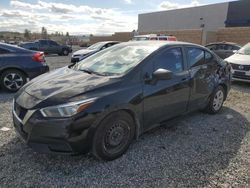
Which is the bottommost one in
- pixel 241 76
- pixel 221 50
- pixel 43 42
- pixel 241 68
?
pixel 241 76

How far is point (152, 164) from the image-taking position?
3115 millimetres

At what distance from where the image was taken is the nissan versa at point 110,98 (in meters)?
2.75

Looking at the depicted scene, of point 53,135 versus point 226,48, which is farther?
point 226,48

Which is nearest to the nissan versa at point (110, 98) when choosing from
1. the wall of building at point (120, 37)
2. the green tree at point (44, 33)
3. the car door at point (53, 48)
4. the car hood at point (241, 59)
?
the car hood at point (241, 59)


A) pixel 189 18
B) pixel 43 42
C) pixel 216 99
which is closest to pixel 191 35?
pixel 43 42

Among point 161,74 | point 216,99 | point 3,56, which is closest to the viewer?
point 161,74

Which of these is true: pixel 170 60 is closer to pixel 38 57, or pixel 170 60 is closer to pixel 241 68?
pixel 38 57

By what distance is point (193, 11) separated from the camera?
3841 cm

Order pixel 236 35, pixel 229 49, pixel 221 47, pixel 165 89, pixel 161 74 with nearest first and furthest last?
pixel 161 74 < pixel 165 89 < pixel 229 49 < pixel 221 47 < pixel 236 35

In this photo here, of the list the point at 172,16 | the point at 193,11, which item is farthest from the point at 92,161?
the point at 172,16

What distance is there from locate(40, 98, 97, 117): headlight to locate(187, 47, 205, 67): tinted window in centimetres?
233

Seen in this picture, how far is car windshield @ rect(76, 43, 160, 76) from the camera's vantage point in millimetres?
3462

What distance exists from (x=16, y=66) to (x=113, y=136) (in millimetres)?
4633

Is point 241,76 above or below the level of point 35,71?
below
